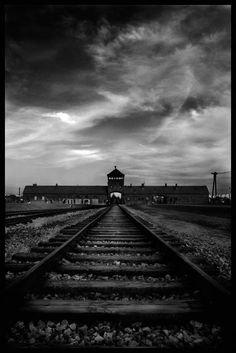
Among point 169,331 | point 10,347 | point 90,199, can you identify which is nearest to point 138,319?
point 169,331

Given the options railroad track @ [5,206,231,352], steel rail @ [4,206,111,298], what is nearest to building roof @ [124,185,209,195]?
steel rail @ [4,206,111,298]

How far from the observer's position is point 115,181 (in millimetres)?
96000

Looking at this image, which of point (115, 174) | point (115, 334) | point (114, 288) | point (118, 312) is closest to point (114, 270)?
point (114, 288)

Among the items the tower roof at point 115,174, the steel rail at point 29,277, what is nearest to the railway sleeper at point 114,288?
the steel rail at point 29,277

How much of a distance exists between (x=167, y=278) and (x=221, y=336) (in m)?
1.28

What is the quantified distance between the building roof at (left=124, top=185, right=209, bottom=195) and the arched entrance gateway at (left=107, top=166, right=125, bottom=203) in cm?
231

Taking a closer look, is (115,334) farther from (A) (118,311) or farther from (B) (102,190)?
(B) (102,190)

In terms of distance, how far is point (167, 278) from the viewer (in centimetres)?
324

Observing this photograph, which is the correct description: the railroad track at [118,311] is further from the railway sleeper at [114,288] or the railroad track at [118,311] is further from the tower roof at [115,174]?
the tower roof at [115,174]

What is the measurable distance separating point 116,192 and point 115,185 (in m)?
2.61

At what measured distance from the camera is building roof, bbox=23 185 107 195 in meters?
93.8

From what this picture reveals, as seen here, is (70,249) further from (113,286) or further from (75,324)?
(75,324)

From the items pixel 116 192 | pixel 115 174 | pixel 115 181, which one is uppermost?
pixel 115 174

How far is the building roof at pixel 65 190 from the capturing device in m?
93.8
